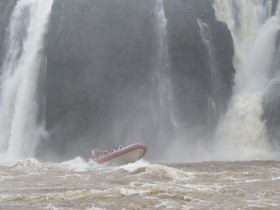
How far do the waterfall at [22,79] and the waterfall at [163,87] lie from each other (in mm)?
9801

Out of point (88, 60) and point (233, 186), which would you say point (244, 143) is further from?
A: point (233, 186)

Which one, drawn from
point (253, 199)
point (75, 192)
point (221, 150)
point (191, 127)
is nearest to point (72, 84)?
point (191, 127)

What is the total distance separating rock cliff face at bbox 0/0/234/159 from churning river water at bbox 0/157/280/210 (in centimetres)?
1378

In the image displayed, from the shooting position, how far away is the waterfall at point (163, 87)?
31234 mm

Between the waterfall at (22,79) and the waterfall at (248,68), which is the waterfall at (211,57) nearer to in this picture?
the waterfall at (248,68)

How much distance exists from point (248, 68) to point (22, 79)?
19.7 meters

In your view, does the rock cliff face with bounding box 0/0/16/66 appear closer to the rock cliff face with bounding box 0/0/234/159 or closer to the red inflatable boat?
the rock cliff face with bounding box 0/0/234/159

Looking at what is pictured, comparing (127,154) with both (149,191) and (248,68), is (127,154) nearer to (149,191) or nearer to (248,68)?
(149,191)

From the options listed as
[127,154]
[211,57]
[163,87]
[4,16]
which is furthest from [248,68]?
[4,16]

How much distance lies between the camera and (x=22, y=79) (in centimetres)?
3344

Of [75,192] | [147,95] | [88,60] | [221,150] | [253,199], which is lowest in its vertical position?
[253,199]

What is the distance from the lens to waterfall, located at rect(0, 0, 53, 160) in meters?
32.4

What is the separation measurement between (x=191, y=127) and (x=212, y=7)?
11.7m

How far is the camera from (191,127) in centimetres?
3144
